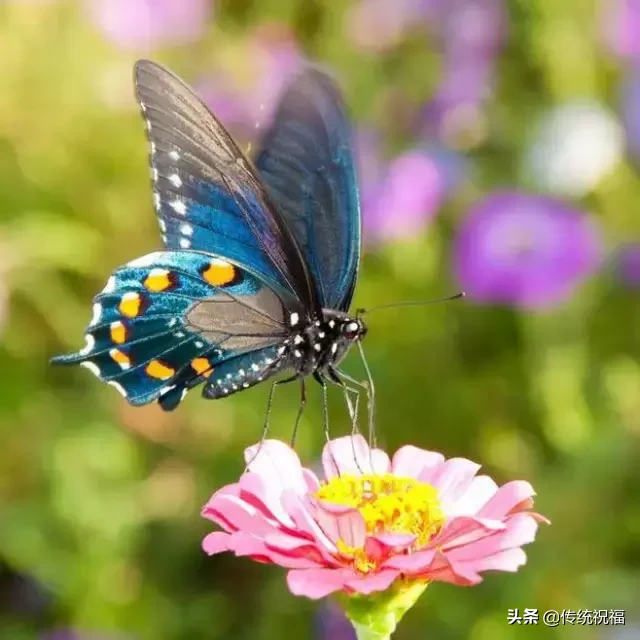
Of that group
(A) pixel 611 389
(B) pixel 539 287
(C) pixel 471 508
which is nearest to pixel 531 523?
(C) pixel 471 508

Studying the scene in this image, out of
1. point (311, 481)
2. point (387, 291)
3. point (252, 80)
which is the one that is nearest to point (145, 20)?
point (252, 80)

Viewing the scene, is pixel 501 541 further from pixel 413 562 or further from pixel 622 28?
pixel 622 28

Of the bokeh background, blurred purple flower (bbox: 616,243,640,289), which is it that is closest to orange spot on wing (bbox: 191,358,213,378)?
the bokeh background

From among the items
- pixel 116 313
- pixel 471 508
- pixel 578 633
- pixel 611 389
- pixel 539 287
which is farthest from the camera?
pixel 539 287

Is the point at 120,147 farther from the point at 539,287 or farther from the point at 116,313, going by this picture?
the point at 116,313

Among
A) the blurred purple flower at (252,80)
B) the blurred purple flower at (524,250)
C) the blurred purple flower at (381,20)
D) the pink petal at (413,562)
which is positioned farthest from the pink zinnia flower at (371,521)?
the blurred purple flower at (381,20)

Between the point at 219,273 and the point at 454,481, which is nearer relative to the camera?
the point at 454,481

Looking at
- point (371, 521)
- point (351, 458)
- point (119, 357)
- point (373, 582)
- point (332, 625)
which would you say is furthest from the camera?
point (332, 625)

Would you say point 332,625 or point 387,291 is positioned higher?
point 387,291
